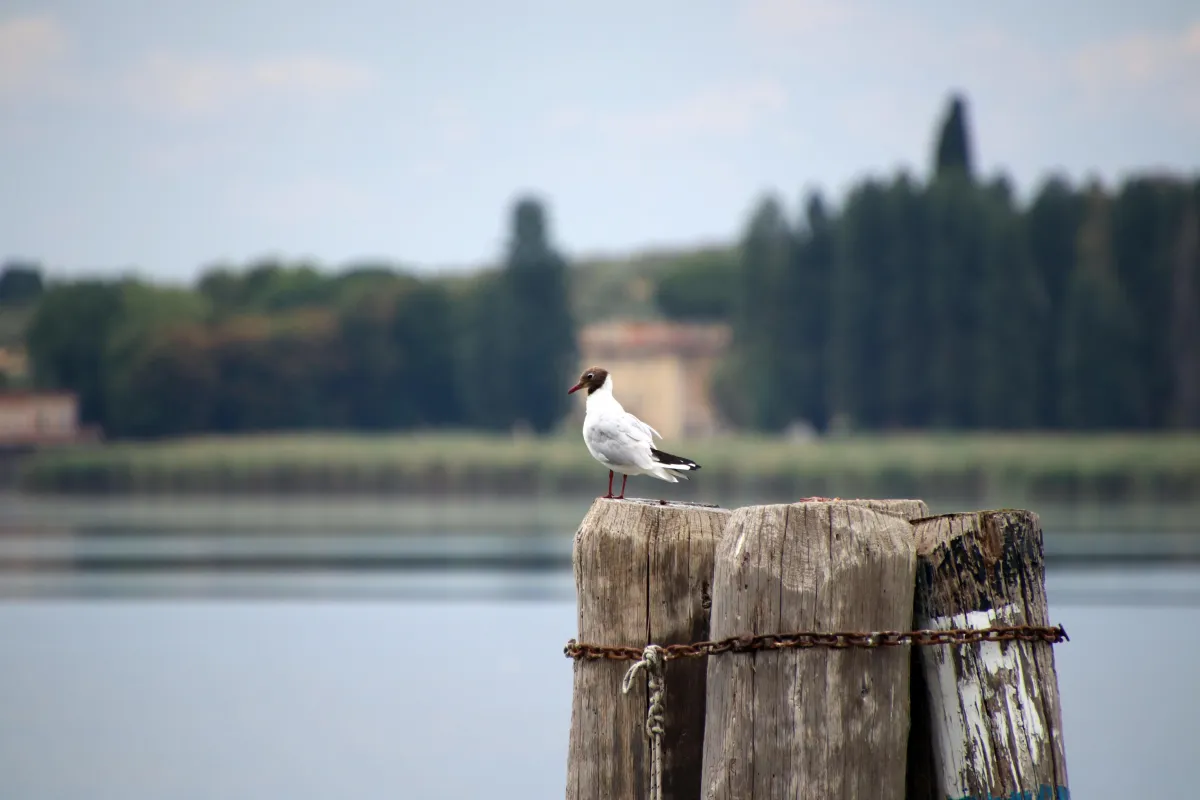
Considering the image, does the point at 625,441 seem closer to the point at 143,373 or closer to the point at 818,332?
the point at 818,332

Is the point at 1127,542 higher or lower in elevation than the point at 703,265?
lower

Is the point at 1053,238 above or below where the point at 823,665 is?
above

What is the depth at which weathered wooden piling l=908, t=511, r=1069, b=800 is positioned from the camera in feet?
13.8

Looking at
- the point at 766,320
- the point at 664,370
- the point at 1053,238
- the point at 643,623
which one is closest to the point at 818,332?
the point at 766,320

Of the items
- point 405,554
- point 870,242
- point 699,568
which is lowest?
point 405,554

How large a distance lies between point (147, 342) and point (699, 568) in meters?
118

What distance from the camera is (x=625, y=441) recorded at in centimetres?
622

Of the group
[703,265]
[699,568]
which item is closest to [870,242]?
[703,265]

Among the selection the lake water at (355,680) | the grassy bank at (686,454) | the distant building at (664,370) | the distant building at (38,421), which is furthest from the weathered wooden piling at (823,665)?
the distant building at (38,421)

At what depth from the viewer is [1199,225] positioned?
107 meters

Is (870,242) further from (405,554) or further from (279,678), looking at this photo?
(279,678)

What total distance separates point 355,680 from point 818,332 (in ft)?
252

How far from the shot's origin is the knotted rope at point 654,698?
450 cm

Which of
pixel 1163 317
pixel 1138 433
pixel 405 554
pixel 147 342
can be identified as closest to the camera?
pixel 405 554
